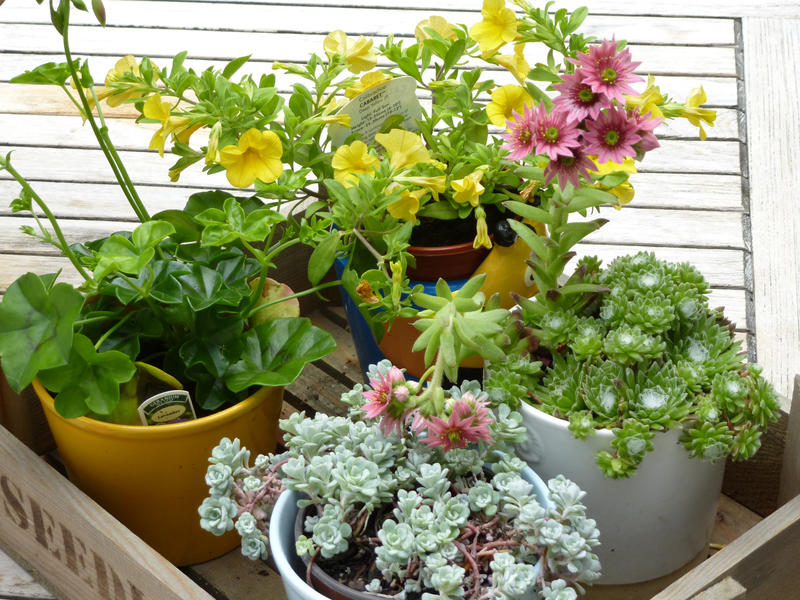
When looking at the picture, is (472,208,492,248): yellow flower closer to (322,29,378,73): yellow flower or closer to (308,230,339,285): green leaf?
(308,230,339,285): green leaf

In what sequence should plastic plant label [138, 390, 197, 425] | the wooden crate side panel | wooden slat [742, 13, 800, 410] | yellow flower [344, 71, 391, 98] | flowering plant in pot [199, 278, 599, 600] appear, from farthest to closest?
1. wooden slat [742, 13, 800, 410]
2. yellow flower [344, 71, 391, 98]
3. plastic plant label [138, 390, 197, 425]
4. the wooden crate side panel
5. flowering plant in pot [199, 278, 599, 600]

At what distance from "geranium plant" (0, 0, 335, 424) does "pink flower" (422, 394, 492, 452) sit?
0.69ft

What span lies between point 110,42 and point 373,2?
69cm

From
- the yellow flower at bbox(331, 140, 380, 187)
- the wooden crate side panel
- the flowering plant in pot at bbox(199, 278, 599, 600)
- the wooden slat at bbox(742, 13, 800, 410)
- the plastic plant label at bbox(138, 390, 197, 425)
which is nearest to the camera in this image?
the flowering plant in pot at bbox(199, 278, 599, 600)

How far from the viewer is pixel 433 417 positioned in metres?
1.01

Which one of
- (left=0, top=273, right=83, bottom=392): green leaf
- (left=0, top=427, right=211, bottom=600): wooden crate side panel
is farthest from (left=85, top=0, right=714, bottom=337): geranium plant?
(left=0, top=427, right=211, bottom=600): wooden crate side panel

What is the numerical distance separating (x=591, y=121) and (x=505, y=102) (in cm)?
23

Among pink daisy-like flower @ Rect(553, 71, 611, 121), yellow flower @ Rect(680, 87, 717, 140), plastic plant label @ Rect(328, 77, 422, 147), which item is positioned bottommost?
plastic plant label @ Rect(328, 77, 422, 147)

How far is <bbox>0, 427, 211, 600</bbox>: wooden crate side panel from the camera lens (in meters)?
1.05

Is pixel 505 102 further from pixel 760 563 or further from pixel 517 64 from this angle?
pixel 760 563

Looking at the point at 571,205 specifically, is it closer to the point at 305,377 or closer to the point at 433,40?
the point at 433,40

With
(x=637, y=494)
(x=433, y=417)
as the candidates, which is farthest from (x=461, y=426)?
(x=637, y=494)

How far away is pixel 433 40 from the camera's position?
4.36 ft

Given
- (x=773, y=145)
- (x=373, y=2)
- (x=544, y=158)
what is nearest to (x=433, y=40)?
(x=544, y=158)
